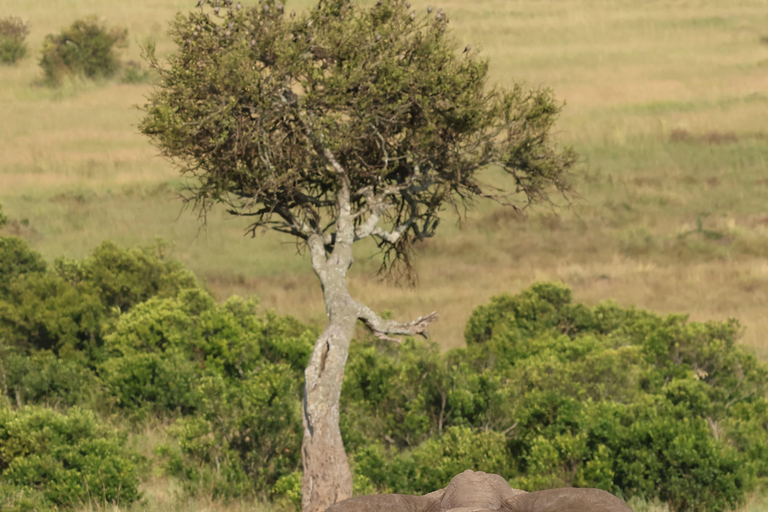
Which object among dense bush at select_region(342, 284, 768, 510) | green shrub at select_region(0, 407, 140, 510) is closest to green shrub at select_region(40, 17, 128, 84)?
dense bush at select_region(342, 284, 768, 510)

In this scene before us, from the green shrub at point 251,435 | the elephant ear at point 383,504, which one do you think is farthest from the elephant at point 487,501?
the green shrub at point 251,435

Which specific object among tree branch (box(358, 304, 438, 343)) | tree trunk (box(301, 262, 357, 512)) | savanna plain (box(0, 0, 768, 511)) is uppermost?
tree branch (box(358, 304, 438, 343))

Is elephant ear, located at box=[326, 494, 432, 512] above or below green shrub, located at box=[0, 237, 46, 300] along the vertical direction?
above

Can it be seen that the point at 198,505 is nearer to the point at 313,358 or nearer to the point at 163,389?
the point at 313,358

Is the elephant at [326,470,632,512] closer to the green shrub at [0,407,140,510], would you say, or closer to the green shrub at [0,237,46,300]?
the green shrub at [0,407,140,510]

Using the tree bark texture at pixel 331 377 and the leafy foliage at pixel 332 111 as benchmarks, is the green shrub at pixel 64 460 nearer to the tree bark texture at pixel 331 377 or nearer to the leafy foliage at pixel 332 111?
the tree bark texture at pixel 331 377

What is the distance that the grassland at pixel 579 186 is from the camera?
1558 inches

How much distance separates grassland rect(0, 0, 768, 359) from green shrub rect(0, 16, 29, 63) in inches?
54.9

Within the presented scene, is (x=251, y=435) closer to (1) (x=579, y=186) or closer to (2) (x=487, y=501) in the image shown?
(2) (x=487, y=501)

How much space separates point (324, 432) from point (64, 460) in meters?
4.95

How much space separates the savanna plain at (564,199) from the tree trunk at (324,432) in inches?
121

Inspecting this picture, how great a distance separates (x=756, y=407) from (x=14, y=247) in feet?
65.8

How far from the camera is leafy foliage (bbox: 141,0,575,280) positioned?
12.4 m

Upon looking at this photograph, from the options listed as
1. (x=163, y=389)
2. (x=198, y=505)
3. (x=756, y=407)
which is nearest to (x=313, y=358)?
(x=198, y=505)
